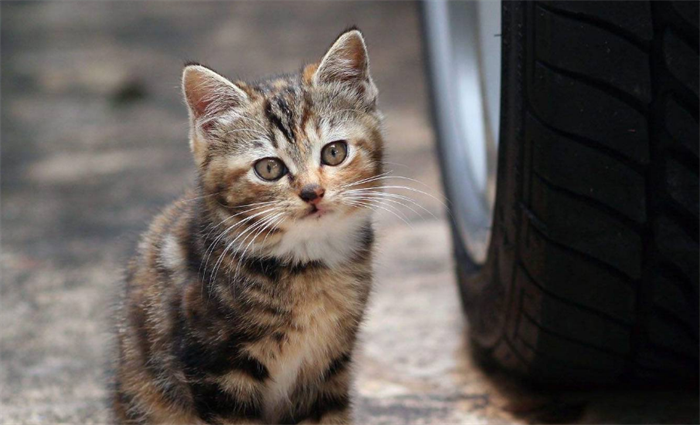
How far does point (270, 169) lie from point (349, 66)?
16.3 inches

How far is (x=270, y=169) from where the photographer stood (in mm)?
2248

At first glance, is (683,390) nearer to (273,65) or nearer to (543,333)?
(543,333)

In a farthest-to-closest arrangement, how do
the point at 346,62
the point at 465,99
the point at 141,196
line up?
the point at 141,196
the point at 465,99
the point at 346,62

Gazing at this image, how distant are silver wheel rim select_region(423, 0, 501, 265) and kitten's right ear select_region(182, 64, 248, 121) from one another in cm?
98

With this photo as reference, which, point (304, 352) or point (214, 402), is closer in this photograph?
point (214, 402)

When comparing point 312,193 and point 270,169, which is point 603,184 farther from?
point 270,169

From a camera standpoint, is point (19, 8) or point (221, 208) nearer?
point (221, 208)

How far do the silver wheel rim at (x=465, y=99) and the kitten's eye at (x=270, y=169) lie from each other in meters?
0.94

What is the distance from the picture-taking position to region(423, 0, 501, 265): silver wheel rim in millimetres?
3039

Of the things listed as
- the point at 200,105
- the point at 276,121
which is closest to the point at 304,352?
the point at 276,121

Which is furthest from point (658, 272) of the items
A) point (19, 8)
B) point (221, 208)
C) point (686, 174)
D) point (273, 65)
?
point (19, 8)

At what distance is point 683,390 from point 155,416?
1531 millimetres

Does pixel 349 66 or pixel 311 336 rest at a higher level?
pixel 349 66

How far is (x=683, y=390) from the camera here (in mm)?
2551
